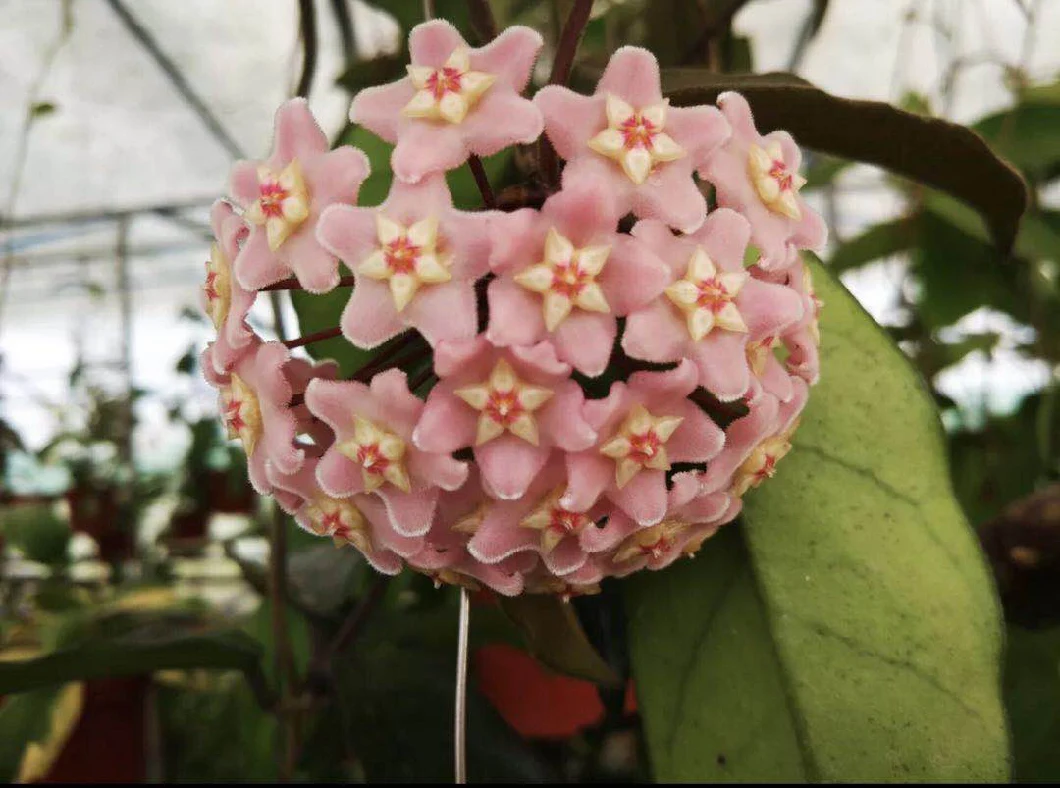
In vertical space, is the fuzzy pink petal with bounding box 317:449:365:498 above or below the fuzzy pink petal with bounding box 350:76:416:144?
below

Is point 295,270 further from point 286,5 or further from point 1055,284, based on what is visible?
point 286,5

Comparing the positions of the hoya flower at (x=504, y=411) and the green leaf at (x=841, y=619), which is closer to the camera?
the hoya flower at (x=504, y=411)

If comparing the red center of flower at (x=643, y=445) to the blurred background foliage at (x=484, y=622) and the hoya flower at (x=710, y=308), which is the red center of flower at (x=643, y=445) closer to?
the hoya flower at (x=710, y=308)

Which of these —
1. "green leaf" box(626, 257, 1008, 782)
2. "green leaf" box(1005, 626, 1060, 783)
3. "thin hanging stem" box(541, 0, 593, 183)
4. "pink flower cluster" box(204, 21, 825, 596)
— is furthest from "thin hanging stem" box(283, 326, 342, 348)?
"green leaf" box(1005, 626, 1060, 783)

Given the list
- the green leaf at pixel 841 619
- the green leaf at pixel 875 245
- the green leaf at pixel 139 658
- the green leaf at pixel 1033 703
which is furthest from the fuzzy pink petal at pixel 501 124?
the green leaf at pixel 875 245

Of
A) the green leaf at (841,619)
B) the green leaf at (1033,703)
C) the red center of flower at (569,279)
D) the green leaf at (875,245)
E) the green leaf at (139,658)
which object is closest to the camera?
the red center of flower at (569,279)

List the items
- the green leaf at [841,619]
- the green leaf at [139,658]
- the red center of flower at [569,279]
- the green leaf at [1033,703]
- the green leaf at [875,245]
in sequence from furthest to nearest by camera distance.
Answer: the green leaf at [875,245], the green leaf at [1033,703], the green leaf at [139,658], the green leaf at [841,619], the red center of flower at [569,279]

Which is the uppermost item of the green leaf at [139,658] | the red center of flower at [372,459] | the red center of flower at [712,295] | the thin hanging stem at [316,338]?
the red center of flower at [712,295]

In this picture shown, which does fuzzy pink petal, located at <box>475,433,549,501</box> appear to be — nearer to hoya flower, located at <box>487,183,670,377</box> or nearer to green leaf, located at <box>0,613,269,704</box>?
hoya flower, located at <box>487,183,670,377</box>
